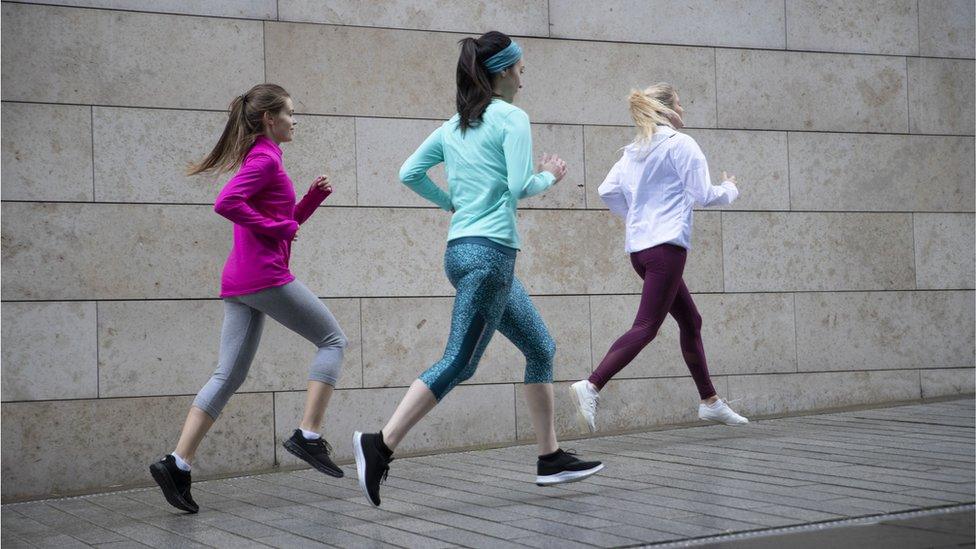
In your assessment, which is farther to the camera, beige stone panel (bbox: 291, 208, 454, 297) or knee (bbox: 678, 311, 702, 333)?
beige stone panel (bbox: 291, 208, 454, 297)

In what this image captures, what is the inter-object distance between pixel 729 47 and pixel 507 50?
3.61 metres

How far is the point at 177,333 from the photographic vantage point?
6.86 m

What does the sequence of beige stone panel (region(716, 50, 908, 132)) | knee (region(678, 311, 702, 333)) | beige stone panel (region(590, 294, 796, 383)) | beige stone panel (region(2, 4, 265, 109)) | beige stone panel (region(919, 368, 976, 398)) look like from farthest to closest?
beige stone panel (region(919, 368, 976, 398))
beige stone panel (region(716, 50, 908, 132))
beige stone panel (region(590, 294, 796, 383))
knee (region(678, 311, 702, 333))
beige stone panel (region(2, 4, 265, 109))

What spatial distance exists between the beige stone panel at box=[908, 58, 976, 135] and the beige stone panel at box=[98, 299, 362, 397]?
15.7 ft

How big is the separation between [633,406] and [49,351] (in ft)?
12.1

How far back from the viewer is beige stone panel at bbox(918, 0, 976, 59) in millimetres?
8812

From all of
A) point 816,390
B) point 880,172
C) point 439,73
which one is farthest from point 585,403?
point 880,172

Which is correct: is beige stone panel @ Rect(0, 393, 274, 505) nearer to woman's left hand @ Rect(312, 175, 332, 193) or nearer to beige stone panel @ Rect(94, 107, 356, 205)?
beige stone panel @ Rect(94, 107, 356, 205)

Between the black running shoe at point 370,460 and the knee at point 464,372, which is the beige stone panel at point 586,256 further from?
the black running shoe at point 370,460

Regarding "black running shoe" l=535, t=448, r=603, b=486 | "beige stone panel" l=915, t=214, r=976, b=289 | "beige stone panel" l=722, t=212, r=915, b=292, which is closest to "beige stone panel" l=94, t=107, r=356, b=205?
"black running shoe" l=535, t=448, r=603, b=486

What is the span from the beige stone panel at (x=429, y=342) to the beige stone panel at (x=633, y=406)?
0.63 feet

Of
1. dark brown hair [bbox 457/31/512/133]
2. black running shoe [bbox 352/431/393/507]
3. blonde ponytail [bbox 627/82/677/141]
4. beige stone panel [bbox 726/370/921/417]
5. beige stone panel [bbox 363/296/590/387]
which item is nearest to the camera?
black running shoe [bbox 352/431/393/507]

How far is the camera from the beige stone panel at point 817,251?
27.1ft

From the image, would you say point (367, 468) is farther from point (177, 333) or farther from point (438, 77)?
point (438, 77)
